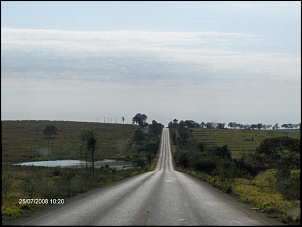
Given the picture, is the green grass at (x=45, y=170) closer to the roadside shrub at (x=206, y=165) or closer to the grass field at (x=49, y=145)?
the grass field at (x=49, y=145)

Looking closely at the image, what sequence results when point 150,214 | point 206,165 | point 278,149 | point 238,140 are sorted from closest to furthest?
point 150,214 → point 206,165 → point 278,149 → point 238,140


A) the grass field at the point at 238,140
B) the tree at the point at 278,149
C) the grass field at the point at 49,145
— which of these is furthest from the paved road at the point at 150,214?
the grass field at the point at 238,140

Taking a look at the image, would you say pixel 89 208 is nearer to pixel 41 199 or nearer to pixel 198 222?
→ pixel 41 199

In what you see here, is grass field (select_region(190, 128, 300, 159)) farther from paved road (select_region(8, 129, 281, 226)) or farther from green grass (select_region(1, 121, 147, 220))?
paved road (select_region(8, 129, 281, 226))

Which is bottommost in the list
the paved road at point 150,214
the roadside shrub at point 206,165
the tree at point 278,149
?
the roadside shrub at point 206,165

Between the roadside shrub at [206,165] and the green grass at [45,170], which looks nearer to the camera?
the green grass at [45,170]

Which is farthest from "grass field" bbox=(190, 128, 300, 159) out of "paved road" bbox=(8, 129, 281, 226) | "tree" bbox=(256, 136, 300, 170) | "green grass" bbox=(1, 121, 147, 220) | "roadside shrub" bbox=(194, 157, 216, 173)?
"paved road" bbox=(8, 129, 281, 226)

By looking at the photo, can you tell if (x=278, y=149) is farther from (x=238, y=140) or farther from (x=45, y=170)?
(x=238, y=140)

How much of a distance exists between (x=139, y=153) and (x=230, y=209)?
98.6m

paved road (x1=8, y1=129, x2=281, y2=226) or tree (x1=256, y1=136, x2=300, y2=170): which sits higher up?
tree (x1=256, y1=136, x2=300, y2=170)

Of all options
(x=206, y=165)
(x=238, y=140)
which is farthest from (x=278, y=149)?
(x=238, y=140)

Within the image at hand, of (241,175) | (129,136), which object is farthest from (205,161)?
(129,136)

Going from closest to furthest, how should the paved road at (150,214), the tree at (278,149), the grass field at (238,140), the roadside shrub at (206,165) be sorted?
1. the paved road at (150,214)
2. the roadside shrub at (206,165)
3. the tree at (278,149)
4. the grass field at (238,140)

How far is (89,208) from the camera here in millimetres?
19344
